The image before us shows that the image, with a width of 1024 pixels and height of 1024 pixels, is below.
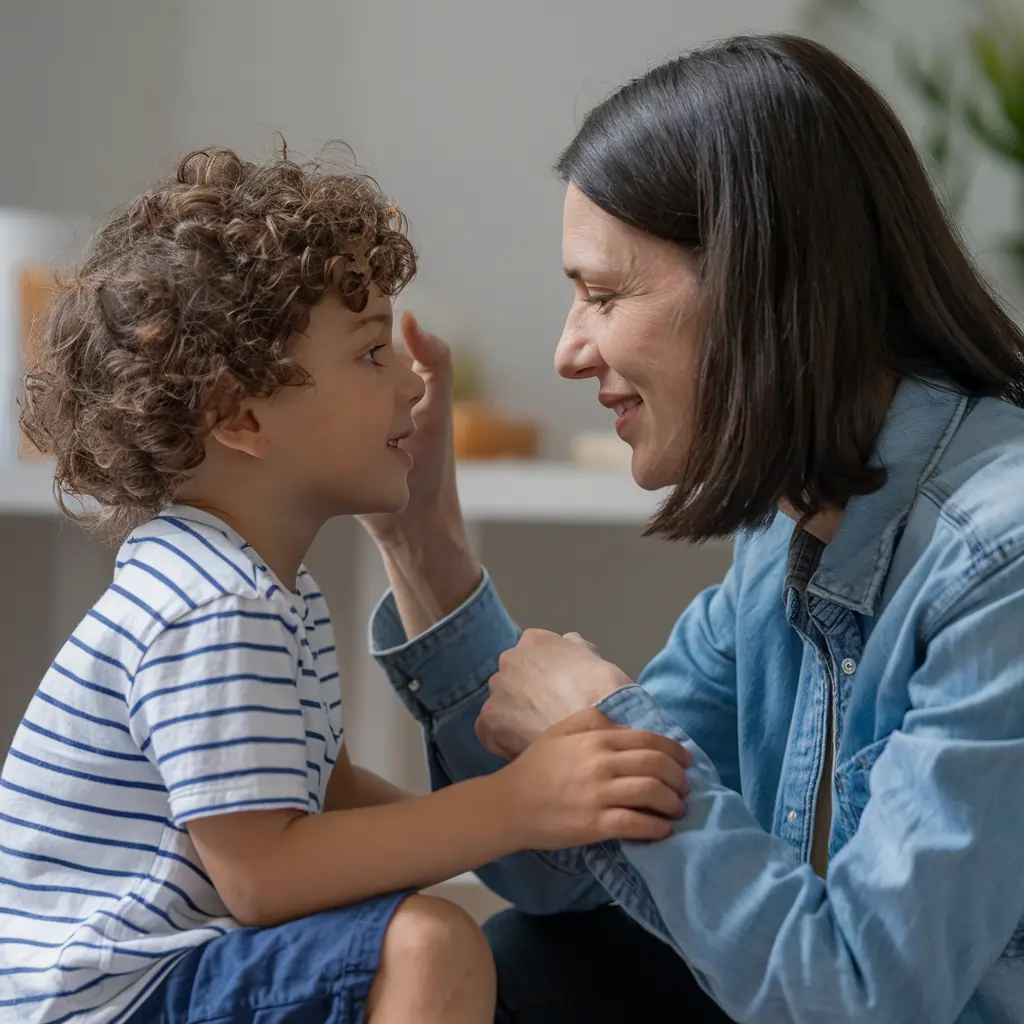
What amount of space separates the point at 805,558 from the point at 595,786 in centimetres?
28

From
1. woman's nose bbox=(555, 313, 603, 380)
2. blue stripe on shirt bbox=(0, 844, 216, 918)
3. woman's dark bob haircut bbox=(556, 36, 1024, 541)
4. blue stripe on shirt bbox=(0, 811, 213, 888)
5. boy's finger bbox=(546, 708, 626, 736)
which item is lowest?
blue stripe on shirt bbox=(0, 844, 216, 918)

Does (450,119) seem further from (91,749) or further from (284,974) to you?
(284,974)

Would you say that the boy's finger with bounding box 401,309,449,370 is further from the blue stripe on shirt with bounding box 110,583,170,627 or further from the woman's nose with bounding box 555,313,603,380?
the blue stripe on shirt with bounding box 110,583,170,627

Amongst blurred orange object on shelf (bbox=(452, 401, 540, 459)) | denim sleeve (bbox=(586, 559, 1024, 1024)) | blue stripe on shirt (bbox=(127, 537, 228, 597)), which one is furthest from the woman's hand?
blurred orange object on shelf (bbox=(452, 401, 540, 459))

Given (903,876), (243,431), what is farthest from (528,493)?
(903,876)

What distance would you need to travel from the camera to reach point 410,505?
117 centimetres

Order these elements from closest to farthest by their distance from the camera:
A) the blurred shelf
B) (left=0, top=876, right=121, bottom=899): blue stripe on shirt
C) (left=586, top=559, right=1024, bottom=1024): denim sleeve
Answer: (left=586, top=559, right=1024, bottom=1024): denim sleeve, (left=0, top=876, right=121, bottom=899): blue stripe on shirt, the blurred shelf

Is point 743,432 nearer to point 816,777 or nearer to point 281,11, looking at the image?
point 816,777

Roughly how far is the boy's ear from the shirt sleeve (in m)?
0.15

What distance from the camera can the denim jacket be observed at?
784 millimetres

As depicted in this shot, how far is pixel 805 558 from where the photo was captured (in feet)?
3.31

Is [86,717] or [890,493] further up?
[890,493]

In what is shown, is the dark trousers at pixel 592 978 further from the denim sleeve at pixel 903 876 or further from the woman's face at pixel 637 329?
the woman's face at pixel 637 329

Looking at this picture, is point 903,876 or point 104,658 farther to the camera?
point 104,658
